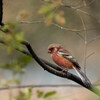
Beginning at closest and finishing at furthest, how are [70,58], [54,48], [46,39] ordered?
[70,58]
[54,48]
[46,39]

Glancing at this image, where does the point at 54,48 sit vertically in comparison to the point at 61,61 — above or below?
above

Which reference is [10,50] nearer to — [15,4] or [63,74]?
[63,74]

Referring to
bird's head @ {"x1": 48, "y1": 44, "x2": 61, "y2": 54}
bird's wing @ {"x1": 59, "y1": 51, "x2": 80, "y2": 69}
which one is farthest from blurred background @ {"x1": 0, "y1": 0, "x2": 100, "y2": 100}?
bird's wing @ {"x1": 59, "y1": 51, "x2": 80, "y2": 69}

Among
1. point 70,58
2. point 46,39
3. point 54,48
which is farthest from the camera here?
point 46,39

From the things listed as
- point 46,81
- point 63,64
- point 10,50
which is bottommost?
point 46,81

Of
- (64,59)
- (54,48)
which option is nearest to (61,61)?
(64,59)

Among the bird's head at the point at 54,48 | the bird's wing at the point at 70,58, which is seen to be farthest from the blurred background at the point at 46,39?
the bird's wing at the point at 70,58

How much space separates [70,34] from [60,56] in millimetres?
8891

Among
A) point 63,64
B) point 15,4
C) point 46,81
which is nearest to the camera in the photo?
point 63,64

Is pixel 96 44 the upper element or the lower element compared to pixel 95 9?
lower

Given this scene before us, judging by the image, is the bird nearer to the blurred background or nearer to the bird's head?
the bird's head

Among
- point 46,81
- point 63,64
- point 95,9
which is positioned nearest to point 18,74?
point 63,64

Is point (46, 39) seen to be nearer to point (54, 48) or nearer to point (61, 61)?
point (54, 48)

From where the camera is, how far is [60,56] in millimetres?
5219
